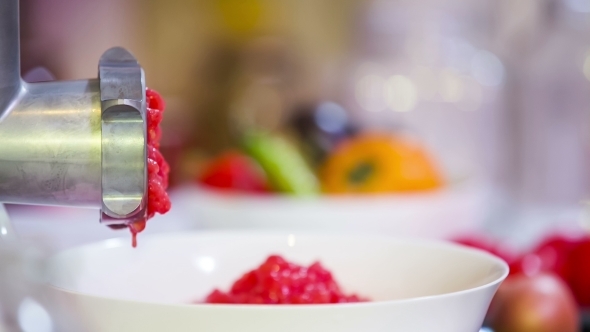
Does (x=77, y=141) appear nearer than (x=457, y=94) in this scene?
Yes

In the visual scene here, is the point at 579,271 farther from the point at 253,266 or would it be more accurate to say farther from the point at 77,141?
the point at 77,141

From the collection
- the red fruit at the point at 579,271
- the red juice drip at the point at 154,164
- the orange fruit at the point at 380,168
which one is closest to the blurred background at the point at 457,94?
the orange fruit at the point at 380,168

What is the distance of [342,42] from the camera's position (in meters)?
2.25

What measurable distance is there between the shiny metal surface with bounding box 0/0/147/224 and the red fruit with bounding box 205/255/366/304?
4.2 inches

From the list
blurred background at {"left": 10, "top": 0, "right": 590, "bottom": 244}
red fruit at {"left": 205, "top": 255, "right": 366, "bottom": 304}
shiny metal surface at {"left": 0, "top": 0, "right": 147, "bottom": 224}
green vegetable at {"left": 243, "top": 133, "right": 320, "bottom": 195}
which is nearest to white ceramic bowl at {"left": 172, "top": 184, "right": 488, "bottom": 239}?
green vegetable at {"left": 243, "top": 133, "right": 320, "bottom": 195}

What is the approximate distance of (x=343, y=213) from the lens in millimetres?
909

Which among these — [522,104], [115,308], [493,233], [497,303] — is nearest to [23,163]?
[115,308]

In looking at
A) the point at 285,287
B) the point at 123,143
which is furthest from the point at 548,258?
the point at 123,143

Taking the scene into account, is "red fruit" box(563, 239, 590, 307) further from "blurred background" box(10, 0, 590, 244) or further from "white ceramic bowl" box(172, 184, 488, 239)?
"blurred background" box(10, 0, 590, 244)

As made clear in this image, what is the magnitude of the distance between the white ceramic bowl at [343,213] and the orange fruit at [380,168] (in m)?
0.11

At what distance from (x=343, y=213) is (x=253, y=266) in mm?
356

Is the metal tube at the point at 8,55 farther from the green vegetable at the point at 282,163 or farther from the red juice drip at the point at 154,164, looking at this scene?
the green vegetable at the point at 282,163

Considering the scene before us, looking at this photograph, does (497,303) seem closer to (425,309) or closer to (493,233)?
(425,309)

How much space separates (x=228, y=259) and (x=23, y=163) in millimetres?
202
